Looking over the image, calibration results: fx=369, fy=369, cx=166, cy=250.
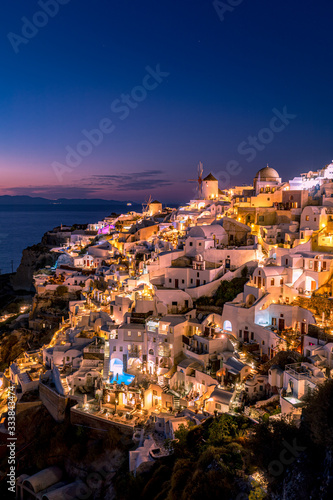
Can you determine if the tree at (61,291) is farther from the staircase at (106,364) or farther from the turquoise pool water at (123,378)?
the turquoise pool water at (123,378)

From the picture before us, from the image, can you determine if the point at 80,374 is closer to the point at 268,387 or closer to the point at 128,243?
the point at 268,387

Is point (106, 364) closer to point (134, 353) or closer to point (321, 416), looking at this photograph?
point (134, 353)

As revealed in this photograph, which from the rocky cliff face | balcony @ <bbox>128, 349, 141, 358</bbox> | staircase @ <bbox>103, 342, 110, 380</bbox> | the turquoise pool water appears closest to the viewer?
the turquoise pool water

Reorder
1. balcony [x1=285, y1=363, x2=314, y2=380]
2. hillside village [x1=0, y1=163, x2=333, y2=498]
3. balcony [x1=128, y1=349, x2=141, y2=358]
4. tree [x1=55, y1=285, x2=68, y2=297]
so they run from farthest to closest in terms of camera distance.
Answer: tree [x1=55, y1=285, x2=68, y2=297] < balcony [x1=128, y1=349, x2=141, y2=358] < hillside village [x1=0, y1=163, x2=333, y2=498] < balcony [x1=285, y1=363, x2=314, y2=380]

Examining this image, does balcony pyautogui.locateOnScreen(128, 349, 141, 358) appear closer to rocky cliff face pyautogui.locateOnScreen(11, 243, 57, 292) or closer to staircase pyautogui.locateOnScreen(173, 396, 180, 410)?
staircase pyautogui.locateOnScreen(173, 396, 180, 410)

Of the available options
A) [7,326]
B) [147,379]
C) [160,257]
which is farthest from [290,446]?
[7,326]

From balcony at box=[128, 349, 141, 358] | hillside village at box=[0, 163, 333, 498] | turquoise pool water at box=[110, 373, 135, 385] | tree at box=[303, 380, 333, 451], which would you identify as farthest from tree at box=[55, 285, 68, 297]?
tree at box=[303, 380, 333, 451]

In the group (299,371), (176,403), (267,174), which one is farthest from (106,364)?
(267,174)
